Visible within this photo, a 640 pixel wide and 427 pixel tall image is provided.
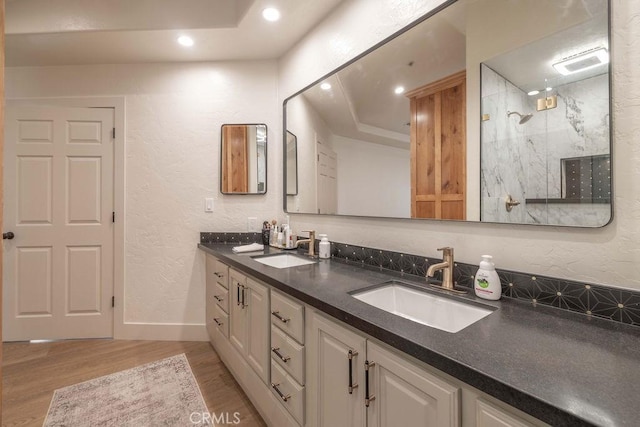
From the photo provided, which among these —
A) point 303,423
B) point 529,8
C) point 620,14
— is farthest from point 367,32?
point 303,423

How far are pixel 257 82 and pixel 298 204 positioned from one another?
1.20 metres

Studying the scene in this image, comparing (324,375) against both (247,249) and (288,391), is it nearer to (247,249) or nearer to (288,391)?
(288,391)

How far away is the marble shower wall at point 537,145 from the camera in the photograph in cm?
88

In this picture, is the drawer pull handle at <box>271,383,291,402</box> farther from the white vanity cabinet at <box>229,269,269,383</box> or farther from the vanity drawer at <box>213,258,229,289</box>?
the vanity drawer at <box>213,258,229,289</box>

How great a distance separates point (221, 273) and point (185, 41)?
5.99ft

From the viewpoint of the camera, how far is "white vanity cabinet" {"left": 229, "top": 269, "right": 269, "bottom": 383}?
148cm

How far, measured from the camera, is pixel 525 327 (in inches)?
31.9

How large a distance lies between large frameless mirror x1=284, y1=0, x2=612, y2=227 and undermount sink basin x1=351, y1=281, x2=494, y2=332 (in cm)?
36

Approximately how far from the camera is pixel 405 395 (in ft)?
2.56

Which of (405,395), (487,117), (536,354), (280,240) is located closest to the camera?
(536,354)

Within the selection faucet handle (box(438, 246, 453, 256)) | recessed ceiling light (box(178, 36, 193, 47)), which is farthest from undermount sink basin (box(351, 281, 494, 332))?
recessed ceiling light (box(178, 36, 193, 47))

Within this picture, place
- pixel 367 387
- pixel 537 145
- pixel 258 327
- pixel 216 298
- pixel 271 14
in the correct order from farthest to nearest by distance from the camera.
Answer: pixel 216 298 < pixel 271 14 < pixel 258 327 < pixel 537 145 < pixel 367 387

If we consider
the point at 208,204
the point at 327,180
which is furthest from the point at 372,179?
the point at 208,204

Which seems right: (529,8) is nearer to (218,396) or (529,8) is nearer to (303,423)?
(303,423)
